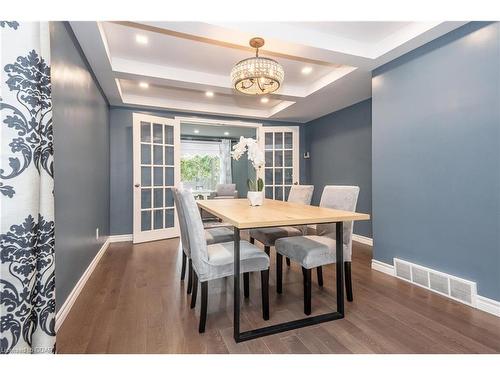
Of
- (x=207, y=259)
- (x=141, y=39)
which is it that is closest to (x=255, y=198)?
(x=207, y=259)

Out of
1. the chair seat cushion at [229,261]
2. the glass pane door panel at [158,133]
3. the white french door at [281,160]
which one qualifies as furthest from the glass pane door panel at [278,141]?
the chair seat cushion at [229,261]

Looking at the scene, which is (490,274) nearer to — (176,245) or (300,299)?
(300,299)

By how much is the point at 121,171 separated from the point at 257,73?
3.22 metres

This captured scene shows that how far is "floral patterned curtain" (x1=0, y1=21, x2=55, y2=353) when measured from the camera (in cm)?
114

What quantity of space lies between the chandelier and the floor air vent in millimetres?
2221

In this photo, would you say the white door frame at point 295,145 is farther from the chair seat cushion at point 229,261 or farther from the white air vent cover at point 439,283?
the chair seat cushion at point 229,261

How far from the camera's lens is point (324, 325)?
1.73 meters

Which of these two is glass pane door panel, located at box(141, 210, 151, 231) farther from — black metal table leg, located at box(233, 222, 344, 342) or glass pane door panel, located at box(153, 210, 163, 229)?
black metal table leg, located at box(233, 222, 344, 342)

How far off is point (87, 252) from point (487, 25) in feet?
13.4

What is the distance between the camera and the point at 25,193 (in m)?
1.17

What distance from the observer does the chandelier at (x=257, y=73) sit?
207 cm

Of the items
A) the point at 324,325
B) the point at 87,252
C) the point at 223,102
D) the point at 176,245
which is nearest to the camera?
the point at 324,325

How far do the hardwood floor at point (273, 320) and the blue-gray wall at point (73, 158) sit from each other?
1.15 ft
